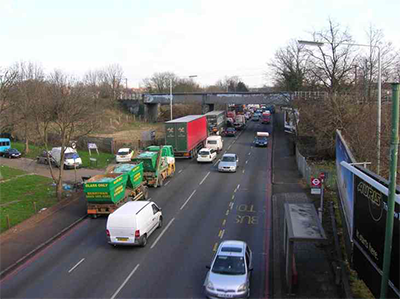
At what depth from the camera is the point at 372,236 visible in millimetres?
10648

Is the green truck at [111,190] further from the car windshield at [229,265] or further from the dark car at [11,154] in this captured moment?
the dark car at [11,154]

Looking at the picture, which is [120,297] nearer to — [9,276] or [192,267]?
[192,267]

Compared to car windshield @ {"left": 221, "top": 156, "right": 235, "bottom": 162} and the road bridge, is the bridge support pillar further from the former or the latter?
car windshield @ {"left": 221, "top": 156, "right": 235, "bottom": 162}

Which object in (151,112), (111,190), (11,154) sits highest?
(151,112)

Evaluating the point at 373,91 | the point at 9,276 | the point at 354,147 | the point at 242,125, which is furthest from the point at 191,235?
the point at 242,125

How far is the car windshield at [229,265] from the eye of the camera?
13.6 m

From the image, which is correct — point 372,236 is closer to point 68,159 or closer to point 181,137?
point 181,137

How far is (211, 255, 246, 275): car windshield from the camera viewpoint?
536 inches

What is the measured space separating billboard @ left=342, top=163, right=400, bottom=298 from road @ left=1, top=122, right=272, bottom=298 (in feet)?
12.6

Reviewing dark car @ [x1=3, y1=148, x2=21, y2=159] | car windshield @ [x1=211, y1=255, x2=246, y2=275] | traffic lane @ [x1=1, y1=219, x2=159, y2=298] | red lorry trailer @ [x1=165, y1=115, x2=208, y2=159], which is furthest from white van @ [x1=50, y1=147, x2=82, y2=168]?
car windshield @ [x1=211, y1=255, x2=246, y2=275]

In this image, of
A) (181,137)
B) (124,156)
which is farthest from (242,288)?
(181,137)

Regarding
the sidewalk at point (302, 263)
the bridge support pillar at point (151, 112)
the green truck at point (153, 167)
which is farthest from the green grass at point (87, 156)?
the bridge support pillar at point (151, 112)

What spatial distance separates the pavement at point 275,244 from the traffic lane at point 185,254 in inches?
112

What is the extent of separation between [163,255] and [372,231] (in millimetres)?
9183
